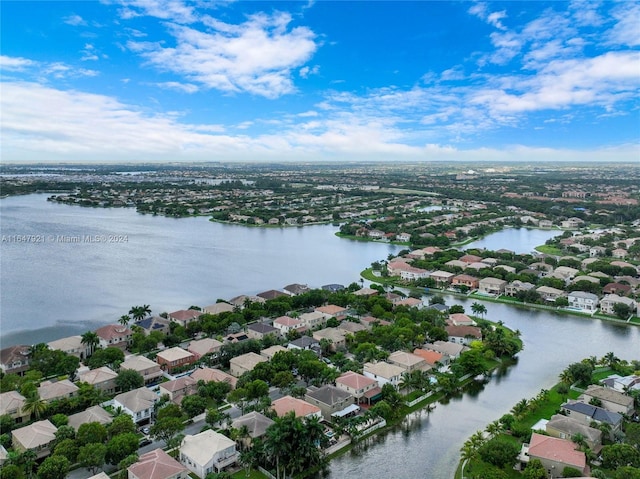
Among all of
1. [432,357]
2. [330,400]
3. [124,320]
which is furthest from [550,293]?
[124,320]

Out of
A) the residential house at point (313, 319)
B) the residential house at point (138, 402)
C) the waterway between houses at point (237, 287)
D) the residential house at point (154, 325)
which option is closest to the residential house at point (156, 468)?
the residential house at point (138, 402)

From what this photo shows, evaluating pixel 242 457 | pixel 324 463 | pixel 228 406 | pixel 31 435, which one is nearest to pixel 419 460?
pixel 324 463

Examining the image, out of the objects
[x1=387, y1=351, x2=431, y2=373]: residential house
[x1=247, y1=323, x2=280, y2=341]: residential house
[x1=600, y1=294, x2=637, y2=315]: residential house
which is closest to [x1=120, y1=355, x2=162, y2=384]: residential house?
[x1=247, y1=323, x2=280, y2=341]: residential house

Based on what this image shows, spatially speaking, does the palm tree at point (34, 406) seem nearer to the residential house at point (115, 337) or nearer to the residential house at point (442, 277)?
the residential house at point (115, 337)

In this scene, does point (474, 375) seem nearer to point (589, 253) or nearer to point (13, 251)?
point (589, 253)

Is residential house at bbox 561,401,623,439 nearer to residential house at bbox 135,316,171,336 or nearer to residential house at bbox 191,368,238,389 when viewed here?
residential house at bbox 191,368,238,389

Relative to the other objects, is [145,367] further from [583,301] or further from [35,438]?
[583,301]
